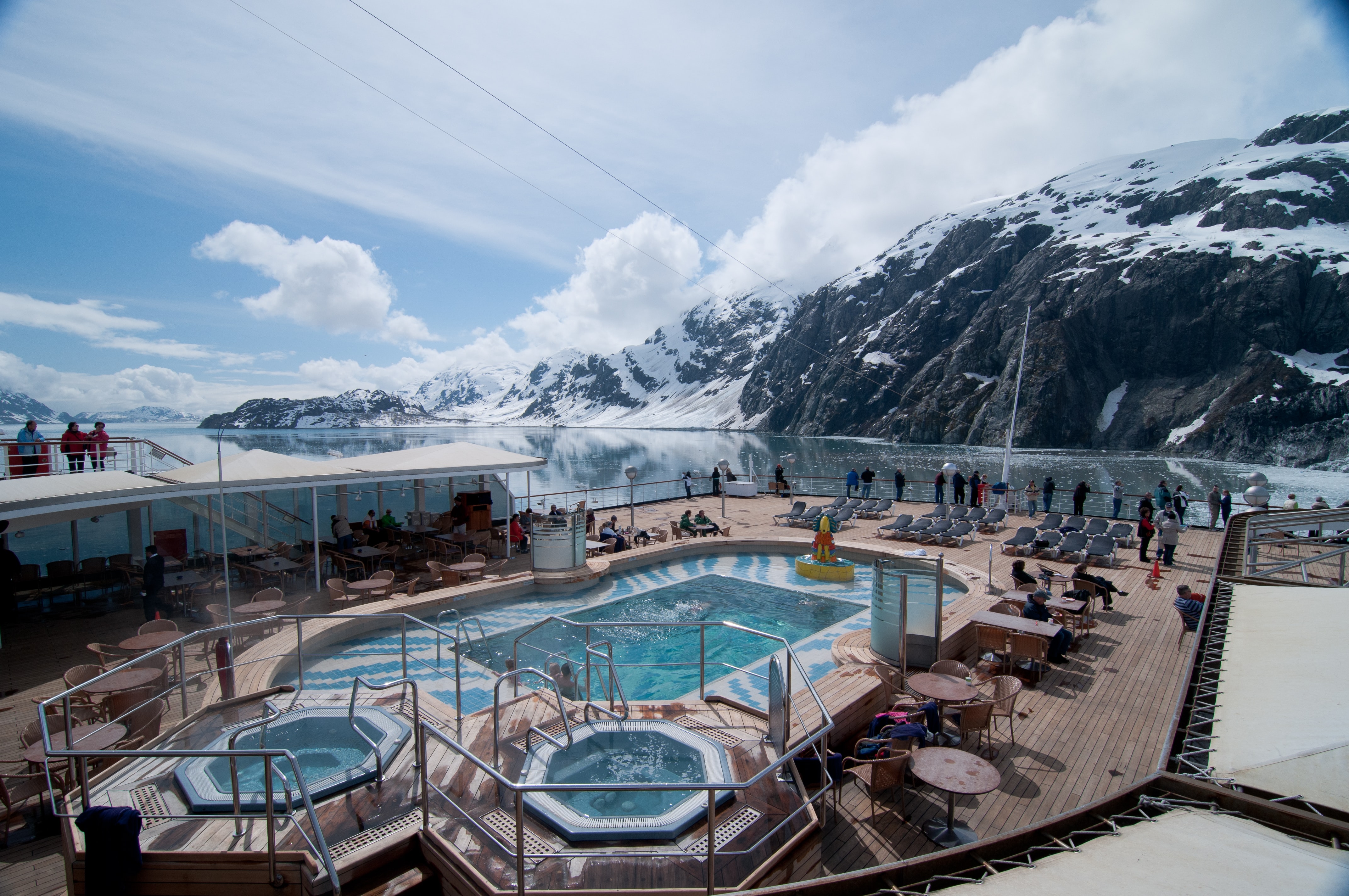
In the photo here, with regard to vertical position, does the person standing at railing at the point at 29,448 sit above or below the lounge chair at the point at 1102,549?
above

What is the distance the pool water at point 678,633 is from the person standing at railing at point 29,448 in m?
8.37

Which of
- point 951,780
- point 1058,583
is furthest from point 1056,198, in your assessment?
point 951,780

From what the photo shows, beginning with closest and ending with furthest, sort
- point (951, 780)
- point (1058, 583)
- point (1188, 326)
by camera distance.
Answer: point (951, 780) < point (1058, 583) < point (1188, 326)

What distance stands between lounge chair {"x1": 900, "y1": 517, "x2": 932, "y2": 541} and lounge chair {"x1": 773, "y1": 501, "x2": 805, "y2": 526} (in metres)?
2.78

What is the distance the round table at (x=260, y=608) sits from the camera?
913 centimetres

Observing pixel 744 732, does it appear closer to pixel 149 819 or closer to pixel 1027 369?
pixel 149 819

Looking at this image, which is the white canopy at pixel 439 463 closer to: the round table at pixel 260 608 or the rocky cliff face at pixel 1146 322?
the round table at pixel 260 608

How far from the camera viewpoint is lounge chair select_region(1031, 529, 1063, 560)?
1388 centimetres

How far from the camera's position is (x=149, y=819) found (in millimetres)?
4141

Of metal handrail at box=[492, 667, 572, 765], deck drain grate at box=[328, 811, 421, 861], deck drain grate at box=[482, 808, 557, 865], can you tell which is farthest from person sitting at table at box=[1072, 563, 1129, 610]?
deck drain grate at box=[328, 811, 421, 861]

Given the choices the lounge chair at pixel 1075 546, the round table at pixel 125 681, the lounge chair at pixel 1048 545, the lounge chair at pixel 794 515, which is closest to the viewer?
the round table at pixel 125 681

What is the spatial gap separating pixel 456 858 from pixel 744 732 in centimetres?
260

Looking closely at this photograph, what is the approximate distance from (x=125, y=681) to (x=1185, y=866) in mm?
8478

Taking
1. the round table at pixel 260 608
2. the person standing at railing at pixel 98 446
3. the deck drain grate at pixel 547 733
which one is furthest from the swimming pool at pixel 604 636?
the person standing at railing at pixel 98 446
